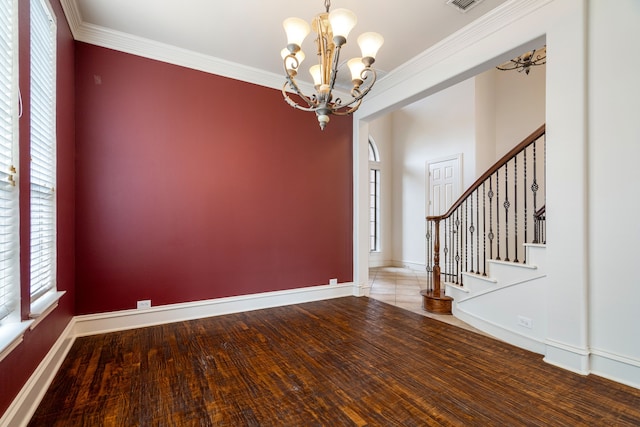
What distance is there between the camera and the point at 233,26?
3027 mm

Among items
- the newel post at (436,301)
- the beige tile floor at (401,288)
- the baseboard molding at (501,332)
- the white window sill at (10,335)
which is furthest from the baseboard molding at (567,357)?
the white window sill at (10,335)

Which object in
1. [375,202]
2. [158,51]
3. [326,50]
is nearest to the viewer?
[326,50]

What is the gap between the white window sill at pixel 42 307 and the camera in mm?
1831

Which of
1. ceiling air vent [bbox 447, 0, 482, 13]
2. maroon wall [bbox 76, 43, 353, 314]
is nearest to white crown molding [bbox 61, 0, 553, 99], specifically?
maroon wall [bbox 76, 43, 353, 314]

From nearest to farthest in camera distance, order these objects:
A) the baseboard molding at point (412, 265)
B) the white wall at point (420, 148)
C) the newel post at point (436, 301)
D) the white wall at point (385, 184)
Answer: the newel post at point (436, 301) → the white wall at point (420, 148) → the baseboard molding at point (412, 265) → the white wall at point (385, 184)

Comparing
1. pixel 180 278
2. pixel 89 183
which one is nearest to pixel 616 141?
pixel 180 278

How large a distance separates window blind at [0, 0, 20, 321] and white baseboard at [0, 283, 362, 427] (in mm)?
593

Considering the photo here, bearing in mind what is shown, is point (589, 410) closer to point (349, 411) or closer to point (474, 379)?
point (474, 379)

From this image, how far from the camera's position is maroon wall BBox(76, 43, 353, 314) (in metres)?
3.09

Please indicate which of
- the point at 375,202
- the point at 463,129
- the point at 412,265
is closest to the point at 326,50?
the point at 463,129

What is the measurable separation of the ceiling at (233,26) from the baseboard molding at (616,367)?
2930mm

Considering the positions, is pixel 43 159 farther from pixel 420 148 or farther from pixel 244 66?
pixel 420 148

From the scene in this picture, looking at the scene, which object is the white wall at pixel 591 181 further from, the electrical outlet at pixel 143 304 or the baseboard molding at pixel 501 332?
the electrical outlet at pixel 143 304

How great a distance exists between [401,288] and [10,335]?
15.5 feet
